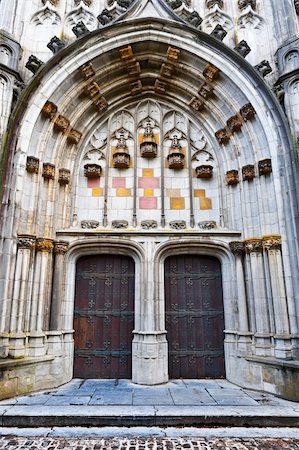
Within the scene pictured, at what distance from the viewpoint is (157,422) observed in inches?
161

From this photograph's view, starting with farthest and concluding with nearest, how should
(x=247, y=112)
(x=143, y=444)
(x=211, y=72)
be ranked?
(x=211, y=72) < (x=247, y=112) < (x=143, y=444)

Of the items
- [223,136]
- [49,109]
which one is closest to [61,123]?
[49,109]

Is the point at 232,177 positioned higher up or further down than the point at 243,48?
further down

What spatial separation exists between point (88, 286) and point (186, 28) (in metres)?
5.83

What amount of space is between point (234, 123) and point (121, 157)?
2.53 metres

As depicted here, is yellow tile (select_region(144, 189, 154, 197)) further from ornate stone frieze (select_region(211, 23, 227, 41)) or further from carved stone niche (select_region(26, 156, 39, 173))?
ornate stone frieze (select_region(211, 23, 227, 41))

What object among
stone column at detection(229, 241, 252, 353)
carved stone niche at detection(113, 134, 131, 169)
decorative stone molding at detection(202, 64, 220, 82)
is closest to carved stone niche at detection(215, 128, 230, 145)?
decorative stone molding at detection(202, 64, 220, 82)

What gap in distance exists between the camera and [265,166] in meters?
6.06

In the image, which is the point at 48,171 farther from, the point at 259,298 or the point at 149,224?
the point at 259,298

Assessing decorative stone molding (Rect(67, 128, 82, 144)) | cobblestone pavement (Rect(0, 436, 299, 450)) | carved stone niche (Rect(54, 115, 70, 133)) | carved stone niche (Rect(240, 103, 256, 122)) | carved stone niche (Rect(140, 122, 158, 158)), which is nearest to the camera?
cobblestone pavement (Rect(0, 436, 299, 450))

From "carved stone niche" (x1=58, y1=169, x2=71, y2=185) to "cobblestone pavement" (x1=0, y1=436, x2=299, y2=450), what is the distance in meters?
4.51

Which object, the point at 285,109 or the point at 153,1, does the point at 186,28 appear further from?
the point at 285,109

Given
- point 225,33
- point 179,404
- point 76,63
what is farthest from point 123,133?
point 179,404

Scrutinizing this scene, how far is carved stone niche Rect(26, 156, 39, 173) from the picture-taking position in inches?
233
